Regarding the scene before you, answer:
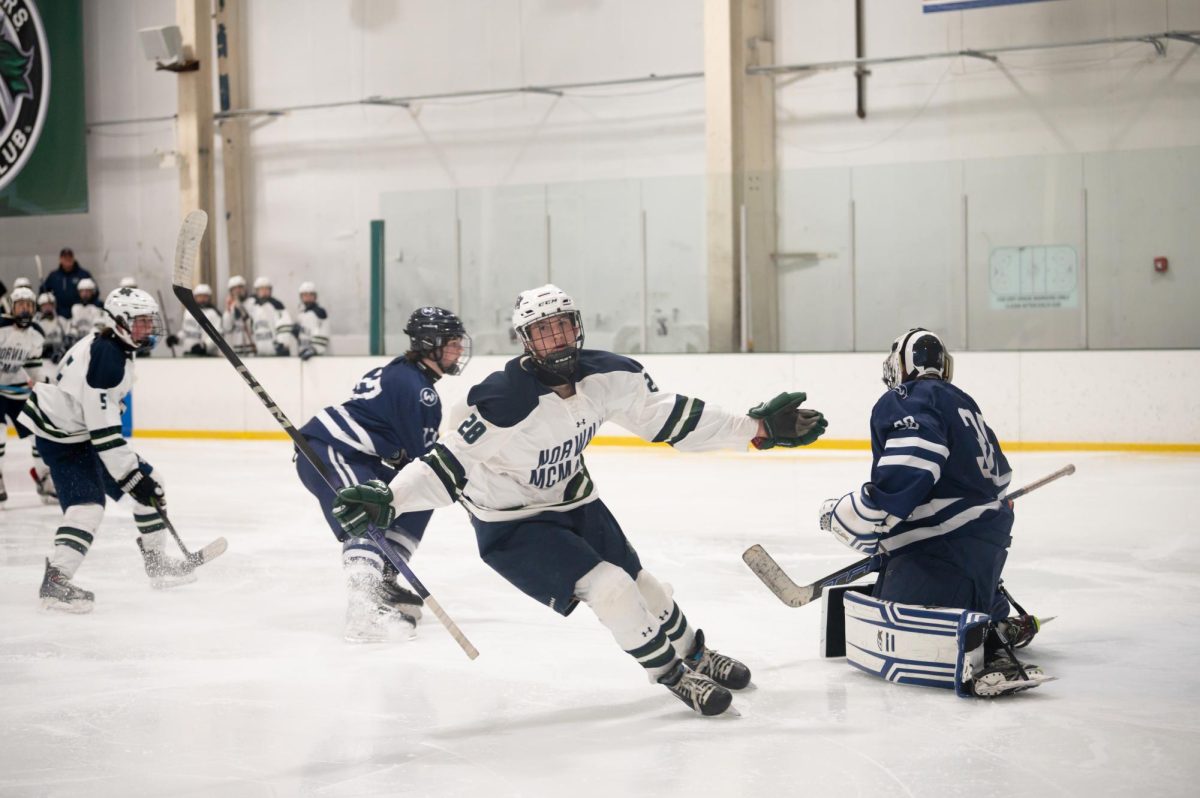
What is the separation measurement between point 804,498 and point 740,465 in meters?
1.75

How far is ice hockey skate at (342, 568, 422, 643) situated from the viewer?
3.89m

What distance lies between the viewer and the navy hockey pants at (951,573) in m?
3.13

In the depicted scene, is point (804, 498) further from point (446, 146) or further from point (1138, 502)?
point (446, 146)

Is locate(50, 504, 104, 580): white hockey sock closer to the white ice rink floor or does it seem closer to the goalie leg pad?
the white ice rink floor

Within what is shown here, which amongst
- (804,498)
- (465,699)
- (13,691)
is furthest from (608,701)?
(804,498)

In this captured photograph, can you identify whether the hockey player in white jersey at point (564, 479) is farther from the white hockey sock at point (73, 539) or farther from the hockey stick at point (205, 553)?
the hockey stick at point (205, 553)

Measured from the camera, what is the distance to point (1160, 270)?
30.0 ft

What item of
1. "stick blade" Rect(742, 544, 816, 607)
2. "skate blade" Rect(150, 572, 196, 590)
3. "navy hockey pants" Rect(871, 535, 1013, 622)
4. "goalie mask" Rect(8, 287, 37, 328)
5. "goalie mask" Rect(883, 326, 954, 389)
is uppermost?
"goalie mask" Rect(8, 287, 37, 328)

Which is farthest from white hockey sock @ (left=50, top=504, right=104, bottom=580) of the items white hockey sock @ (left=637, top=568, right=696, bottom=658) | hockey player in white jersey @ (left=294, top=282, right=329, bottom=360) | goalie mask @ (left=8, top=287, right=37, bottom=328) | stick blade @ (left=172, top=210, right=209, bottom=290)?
hockey player in white jersey @ (left=294, top=282, right=329, bottom=360)

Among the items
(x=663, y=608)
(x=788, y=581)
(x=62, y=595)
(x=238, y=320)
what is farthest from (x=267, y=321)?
(x=663, y=608)

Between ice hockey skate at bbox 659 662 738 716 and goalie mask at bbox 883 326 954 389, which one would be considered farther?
goalie mask at bbox 883 326 954 389

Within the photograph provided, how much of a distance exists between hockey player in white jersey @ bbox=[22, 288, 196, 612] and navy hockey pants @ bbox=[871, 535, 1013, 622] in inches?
106

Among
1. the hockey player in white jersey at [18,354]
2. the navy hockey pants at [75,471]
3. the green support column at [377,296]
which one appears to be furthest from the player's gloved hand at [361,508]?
the green support column at [377,296]

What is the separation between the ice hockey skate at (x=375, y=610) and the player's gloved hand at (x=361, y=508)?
1.00 metres
